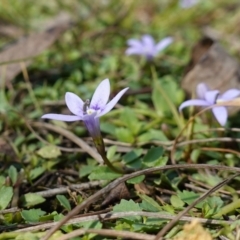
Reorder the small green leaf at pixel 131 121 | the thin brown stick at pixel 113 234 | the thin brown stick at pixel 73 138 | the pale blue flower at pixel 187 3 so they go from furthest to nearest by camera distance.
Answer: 1. the pale blue flower at pixel 187 3
2. the small green leaf at pixel 131 121
3. the thin brown stick at pixel 73 138
4. the thin brown stick at pixel 113 234

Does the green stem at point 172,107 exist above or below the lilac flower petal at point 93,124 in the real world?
above

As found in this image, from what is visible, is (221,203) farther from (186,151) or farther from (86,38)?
(86,38)

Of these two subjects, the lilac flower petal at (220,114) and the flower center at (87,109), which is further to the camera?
the lilac flower petal at (220,114)

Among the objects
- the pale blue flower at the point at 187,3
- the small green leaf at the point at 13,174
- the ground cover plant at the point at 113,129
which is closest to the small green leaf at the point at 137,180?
the ground cover plant at the point at 113,129

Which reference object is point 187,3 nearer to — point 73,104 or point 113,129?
point 113,129

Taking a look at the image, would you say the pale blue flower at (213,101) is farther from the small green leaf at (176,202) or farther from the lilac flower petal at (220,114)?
the small green leaf at (176,202)

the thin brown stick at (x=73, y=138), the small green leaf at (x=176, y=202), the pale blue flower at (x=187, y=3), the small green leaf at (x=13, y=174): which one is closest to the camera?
the small green leaf at (x=176, y=202)

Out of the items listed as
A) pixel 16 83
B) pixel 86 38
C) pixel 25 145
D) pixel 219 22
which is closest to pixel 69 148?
pixel 25 145
